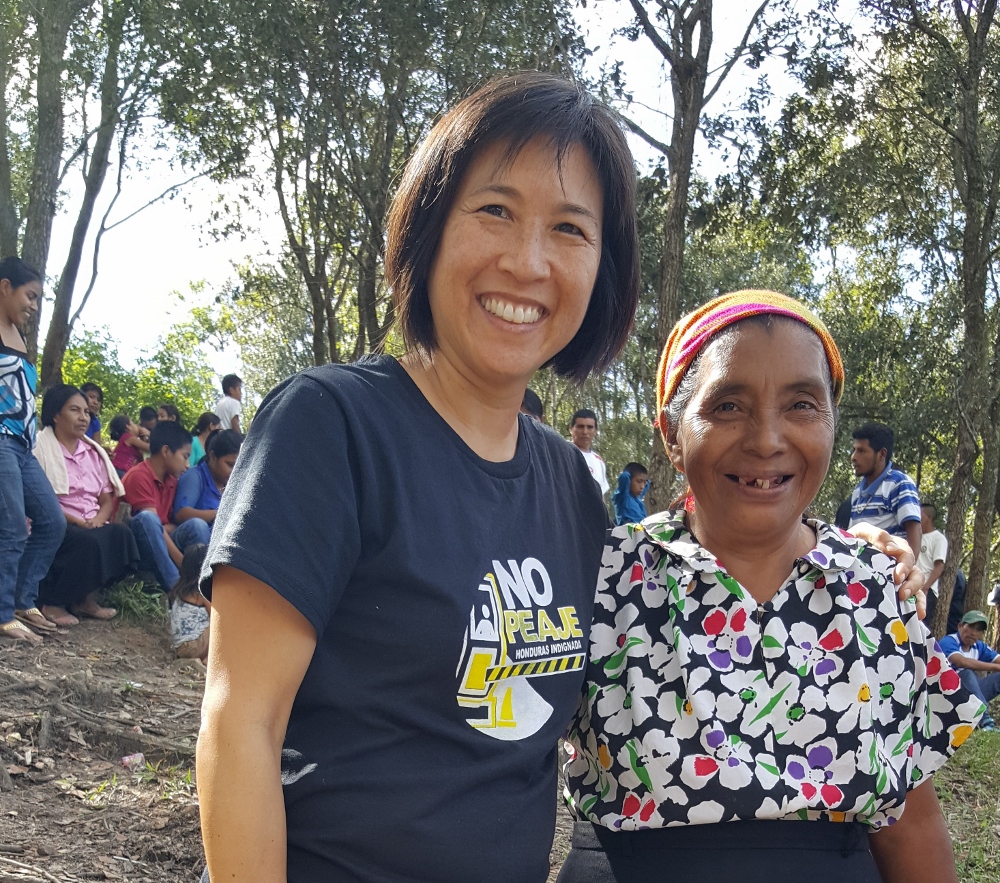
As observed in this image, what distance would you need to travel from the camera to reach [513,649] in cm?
158

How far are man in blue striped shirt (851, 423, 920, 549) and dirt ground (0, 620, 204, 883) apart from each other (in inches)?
202

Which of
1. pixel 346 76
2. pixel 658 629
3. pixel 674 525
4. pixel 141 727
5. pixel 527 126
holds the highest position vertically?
pixel 346 76

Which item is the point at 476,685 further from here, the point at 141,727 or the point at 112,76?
the point at 112,76

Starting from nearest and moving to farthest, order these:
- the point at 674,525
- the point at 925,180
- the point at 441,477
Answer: the point at 441,477
the point at 674,525
the point at 925,180

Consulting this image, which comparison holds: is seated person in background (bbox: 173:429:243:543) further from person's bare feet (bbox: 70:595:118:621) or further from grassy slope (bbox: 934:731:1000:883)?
grassy slope (bbox: 934:731:1000:883)

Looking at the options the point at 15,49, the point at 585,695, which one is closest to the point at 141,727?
the point at 585,695

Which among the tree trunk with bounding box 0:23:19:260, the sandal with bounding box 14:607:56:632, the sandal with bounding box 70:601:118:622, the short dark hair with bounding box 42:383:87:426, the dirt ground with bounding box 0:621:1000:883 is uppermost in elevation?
the tree trunk with bounding box 0:23:19:260

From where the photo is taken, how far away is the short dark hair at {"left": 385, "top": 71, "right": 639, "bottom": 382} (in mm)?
1750

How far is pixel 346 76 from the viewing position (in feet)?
36.3

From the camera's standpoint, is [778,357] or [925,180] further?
[925,180]

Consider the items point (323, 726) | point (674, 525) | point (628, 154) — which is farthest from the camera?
point (674, 525)

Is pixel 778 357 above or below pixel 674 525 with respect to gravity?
above

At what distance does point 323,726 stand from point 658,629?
73 centimetres

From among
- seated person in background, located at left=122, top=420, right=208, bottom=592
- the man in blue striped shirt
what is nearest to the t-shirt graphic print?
seated person in background, located at left=122, top=420, right=208, bottom=592
